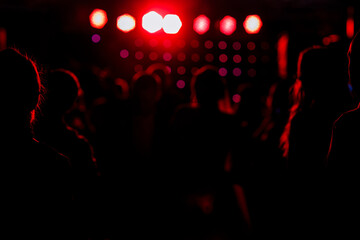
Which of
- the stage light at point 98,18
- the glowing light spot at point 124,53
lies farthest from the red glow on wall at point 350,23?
the glowing light spot at point 124,53

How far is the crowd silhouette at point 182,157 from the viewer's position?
4.26 ft

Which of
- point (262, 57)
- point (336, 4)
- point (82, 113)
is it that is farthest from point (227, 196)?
point (262, 57)

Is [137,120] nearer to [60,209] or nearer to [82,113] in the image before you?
[82,113]

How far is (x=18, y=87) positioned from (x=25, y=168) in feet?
1.10

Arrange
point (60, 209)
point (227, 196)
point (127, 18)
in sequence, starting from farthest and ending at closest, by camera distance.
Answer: point (127, 18) → point (227, 196) → point (60, 209)

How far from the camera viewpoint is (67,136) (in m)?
2.29

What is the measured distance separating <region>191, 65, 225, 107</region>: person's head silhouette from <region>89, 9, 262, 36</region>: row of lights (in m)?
4.55

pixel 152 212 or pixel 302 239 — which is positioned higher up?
pixel 302 239

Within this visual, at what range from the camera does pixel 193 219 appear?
3641 millimetres

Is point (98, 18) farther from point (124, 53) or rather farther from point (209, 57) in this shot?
point (209, 57)

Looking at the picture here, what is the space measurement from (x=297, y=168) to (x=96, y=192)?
158 centimetres

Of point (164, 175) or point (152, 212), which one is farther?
point (152, 212)

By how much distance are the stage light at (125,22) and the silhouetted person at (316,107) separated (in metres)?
6.15

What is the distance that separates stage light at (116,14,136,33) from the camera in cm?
742
